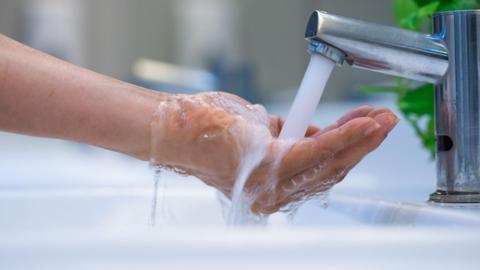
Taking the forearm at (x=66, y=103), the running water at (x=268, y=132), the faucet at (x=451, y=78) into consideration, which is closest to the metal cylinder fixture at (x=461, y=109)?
the faucet at (x=451, y=78)

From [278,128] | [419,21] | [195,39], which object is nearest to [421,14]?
[419,21]

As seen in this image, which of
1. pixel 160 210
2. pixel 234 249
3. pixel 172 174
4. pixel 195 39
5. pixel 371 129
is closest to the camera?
pixel 234 249

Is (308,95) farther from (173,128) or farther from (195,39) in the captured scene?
(195,39)

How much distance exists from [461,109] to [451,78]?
24mm

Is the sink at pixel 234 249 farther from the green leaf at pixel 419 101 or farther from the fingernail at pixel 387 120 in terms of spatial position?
the green leaf at pixel 419 101

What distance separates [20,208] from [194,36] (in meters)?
0.96

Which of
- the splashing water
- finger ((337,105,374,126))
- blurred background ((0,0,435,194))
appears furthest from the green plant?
blurred background ((0,0,435,194))

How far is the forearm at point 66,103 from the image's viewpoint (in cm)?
53

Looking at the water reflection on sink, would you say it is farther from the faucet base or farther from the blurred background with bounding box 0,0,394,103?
the blurred background with bounding box 0,0,394,103

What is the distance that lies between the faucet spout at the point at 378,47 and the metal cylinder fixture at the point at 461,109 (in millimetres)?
11

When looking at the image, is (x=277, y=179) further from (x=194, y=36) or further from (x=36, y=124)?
(x=194, y=36)

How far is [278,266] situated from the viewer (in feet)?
0.97

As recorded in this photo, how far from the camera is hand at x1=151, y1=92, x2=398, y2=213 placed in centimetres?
51

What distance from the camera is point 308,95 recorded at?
527 mm
